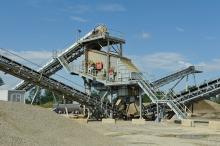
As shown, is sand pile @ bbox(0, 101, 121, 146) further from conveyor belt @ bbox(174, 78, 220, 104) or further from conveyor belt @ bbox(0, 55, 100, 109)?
conveyor belt @ bbox(174, 78, 220, 104)

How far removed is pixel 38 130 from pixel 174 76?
40.0 metres

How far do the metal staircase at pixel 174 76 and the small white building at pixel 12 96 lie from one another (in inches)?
657

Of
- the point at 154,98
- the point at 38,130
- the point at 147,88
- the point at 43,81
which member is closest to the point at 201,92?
the point at 154,98

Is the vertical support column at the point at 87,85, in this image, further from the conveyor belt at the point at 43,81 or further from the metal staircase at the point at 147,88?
the metal staircase at the point at 147,88

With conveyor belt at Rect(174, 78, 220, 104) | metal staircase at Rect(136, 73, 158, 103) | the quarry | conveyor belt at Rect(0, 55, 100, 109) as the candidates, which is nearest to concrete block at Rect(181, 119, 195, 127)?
the quarry

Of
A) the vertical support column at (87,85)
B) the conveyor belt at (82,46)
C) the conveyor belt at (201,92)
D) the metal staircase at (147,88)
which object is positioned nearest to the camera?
the conveyor belt at (201,92)

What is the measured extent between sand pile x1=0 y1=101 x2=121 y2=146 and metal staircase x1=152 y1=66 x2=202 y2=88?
105ft

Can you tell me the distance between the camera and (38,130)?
20656 mm

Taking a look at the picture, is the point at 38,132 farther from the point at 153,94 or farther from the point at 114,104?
the point at 114,104

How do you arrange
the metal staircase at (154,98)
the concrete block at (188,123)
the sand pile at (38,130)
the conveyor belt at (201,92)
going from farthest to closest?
the conveyor belt at (201,92)
the metal staircase at (154,98)
the concrete block at (188,123)
the sand pile at (38,130)

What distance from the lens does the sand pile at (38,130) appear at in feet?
59.3

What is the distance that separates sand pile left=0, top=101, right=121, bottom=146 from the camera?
59.3 ft

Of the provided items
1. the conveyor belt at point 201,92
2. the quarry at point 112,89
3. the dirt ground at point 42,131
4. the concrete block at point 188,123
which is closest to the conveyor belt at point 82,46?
the quarry at point 112,89

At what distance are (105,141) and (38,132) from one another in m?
3.61
